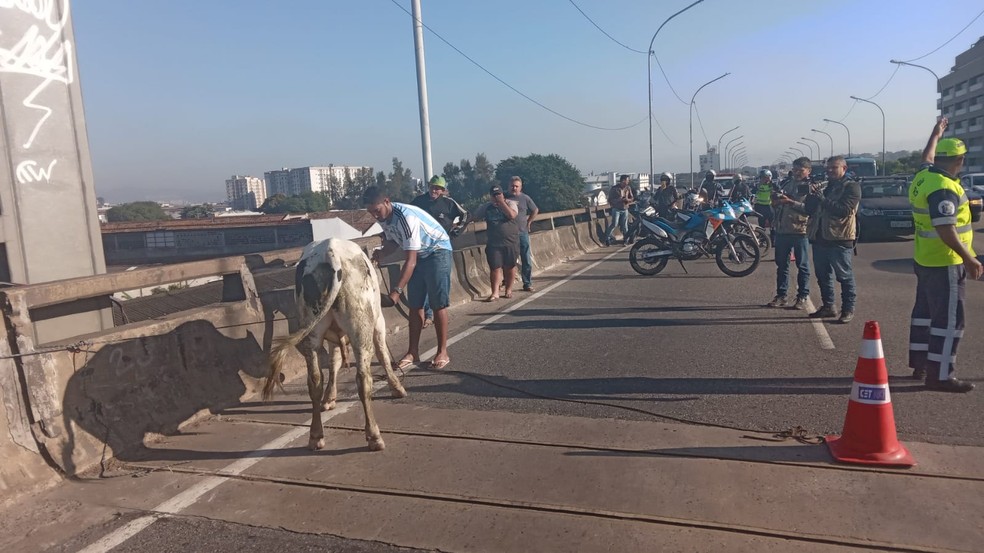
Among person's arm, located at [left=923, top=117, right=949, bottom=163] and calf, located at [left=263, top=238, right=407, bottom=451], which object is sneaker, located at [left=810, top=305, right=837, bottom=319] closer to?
person's arm, located at [left=923, top=117, right=949, bottom=163]

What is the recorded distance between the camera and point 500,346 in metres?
7.71

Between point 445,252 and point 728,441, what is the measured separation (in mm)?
3201

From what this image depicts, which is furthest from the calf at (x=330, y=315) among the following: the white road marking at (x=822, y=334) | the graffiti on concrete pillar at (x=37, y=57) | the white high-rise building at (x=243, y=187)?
the white high-rise building at (x=243, y=187)

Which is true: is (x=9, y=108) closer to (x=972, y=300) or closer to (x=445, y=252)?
(x=445, y=252)

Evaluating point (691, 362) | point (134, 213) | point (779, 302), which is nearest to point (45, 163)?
point (691, 362)

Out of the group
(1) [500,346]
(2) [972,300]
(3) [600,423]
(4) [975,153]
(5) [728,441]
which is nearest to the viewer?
(5) [728,441]

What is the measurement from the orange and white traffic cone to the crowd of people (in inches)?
62.6

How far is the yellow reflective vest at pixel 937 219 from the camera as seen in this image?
17.6 ft

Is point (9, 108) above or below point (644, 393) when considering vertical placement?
above

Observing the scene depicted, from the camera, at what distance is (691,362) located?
6.68 metres

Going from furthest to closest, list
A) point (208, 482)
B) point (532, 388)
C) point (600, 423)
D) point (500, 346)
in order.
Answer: point (500, 346)
point (532, 388)
point (600, 423)
point (208, 482)

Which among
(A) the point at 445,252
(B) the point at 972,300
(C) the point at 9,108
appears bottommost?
(B) the point at 972,300

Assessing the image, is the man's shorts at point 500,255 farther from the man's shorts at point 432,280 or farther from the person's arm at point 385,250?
the person's arm at point 385,250

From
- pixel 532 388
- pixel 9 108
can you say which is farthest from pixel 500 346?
pixel 9 108
